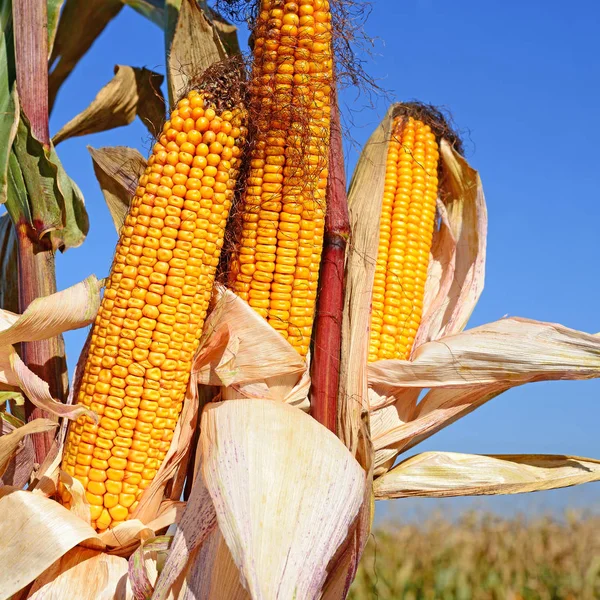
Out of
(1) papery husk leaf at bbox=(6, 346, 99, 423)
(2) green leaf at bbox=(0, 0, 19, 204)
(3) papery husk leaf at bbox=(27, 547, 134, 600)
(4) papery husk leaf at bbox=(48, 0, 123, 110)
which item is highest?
(4) papery husk leaf at bbox=(48, 0, 123, 110)

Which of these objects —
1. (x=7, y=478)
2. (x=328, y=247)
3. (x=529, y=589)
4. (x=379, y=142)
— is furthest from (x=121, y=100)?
(x=529, y=589)

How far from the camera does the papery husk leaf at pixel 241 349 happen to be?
1.63 meters

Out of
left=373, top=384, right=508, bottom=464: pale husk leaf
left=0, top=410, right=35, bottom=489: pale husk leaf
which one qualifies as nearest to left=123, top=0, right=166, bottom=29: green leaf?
left=0, top=410, right=35, bottom=489: pale husk leaf

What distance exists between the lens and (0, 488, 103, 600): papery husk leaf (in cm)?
145

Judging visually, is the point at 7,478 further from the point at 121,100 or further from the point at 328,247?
the point at 121,100

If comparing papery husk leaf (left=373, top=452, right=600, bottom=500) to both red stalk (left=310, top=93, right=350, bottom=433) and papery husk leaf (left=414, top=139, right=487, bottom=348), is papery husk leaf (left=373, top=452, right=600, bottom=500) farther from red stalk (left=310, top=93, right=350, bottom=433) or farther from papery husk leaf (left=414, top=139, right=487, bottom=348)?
papery husk leaf (left=414, top=139, right=487, bottom=348)

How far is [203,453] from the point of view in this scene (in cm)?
152

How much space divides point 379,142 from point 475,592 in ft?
6.48

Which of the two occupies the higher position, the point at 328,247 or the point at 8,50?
the point at 8,50

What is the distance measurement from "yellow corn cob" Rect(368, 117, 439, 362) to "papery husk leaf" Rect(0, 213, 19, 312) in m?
1.30

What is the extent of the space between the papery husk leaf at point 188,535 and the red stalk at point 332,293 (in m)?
0.35

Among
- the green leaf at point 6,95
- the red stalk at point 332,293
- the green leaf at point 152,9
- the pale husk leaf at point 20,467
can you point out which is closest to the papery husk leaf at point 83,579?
the pale husk leaf at point 20,467

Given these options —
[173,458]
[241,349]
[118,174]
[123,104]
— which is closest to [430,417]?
[241,349]

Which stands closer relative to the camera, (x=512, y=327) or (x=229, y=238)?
(x=229, y=238)
